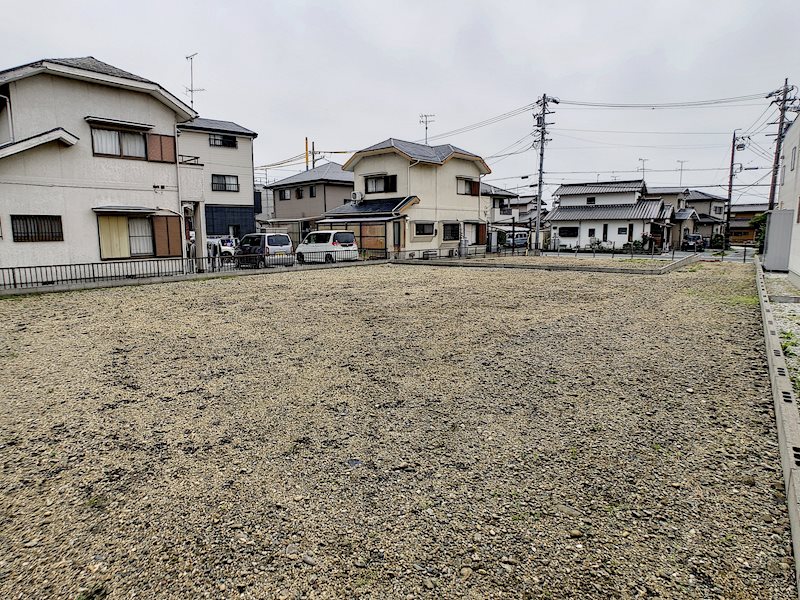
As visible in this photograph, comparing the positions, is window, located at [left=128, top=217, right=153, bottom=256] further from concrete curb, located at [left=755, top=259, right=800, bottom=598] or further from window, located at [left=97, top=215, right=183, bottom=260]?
concrete curb, located at [left=755, top=259, right=800, bottom=598]

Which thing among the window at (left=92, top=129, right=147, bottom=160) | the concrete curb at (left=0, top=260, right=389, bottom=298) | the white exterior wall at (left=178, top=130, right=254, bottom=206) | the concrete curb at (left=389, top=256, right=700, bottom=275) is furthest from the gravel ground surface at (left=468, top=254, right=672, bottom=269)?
the window at (left=92, top=129, right=147, bottom=160)

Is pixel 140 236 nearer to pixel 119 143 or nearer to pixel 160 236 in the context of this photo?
pixel 160 236

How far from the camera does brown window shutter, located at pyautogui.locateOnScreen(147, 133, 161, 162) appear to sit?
51.4ft

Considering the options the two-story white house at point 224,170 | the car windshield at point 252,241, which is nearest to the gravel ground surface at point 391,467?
the car windshield at point 252,241

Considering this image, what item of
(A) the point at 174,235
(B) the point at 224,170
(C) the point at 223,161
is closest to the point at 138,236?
(A) the point at 174,235

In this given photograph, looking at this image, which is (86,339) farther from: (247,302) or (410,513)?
(410,513)

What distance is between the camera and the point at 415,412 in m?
4.34

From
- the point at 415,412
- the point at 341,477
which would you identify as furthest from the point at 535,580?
the point at 415,412

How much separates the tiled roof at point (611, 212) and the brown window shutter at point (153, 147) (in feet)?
112

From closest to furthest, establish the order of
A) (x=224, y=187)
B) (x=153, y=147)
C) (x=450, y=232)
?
(x=153, y=147) < (x=224, y=187) < (x=450, y=232)

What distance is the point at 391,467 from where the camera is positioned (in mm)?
3359

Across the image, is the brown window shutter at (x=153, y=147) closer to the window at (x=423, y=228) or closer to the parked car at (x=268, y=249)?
the parked car at (x=268, y=249)

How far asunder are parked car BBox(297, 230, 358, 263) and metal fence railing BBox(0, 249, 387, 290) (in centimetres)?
9

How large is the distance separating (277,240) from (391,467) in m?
19.7
